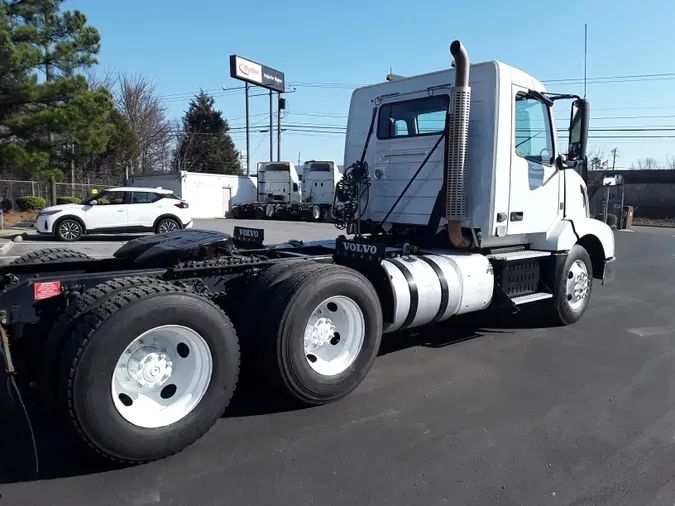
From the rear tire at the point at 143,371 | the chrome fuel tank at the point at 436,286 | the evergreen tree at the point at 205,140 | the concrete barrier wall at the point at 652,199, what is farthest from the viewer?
the evergreen tree at the point at 205,140

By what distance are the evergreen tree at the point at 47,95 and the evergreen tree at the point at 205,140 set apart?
32.0 meters

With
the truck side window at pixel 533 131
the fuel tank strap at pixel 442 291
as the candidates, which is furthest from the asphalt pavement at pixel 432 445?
the truck side window at pixel 533 131

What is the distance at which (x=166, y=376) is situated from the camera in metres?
3.63

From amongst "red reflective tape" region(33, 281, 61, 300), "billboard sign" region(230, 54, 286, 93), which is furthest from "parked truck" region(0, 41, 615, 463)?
"billboard sign" region(230, 54, 286, 93)

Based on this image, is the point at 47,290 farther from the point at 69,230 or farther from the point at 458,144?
the point at 69,230

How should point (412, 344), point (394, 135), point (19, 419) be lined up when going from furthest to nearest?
1. point (394, 135)
2. point (412, 344)
3. point (19, 419)

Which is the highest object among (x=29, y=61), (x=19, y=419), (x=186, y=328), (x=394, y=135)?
(x=29, y=61)

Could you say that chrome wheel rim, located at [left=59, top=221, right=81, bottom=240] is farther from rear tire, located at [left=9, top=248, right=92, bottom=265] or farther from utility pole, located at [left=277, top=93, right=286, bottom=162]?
utility pole, located at [left=277, top=93, right=286, bottom=162]

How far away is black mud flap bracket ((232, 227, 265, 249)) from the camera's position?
5884mm

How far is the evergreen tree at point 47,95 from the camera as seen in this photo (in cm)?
1767

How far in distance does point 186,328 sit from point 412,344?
325 cm

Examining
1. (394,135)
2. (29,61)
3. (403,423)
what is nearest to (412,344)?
(403,423)

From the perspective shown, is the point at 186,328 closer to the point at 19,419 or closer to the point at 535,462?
the point at 19,419

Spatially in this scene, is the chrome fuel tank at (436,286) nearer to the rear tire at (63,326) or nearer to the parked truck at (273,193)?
the rear tire at (63,326)
